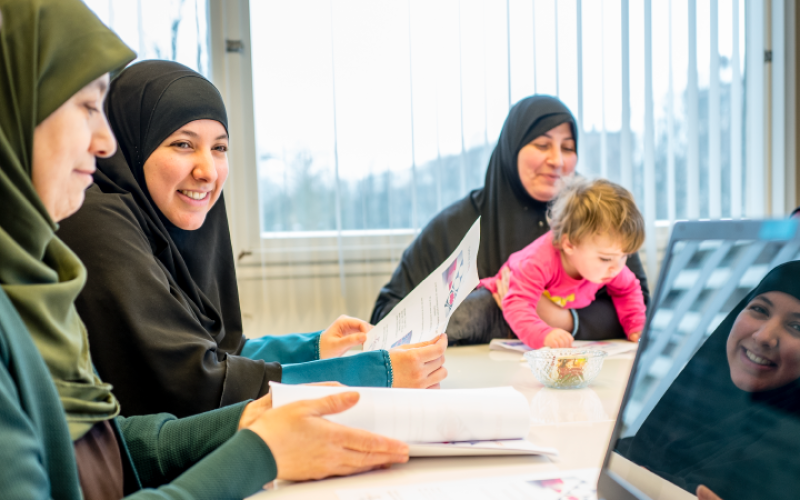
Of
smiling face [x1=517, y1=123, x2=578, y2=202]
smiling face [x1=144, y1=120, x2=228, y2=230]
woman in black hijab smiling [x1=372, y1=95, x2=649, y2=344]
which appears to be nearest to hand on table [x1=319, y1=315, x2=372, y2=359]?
smiling face [x1=144, y1=120, x2=228, y2=230]

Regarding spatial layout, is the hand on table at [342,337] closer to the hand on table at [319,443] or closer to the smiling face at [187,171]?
the smiling face at [187,171]

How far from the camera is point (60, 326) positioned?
1.89 ft

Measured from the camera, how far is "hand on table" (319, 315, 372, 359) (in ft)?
4.28

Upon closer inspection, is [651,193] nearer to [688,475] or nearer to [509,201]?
[509,201]

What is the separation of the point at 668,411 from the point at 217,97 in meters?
1.07

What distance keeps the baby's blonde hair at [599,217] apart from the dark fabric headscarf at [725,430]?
1.09 metres

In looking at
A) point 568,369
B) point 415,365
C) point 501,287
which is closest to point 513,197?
point 501,287

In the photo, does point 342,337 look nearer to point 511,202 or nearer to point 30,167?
point 30,167

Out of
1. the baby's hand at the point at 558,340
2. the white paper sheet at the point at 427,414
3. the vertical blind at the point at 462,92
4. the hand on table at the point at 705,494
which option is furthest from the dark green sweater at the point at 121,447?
the vertical blind at the point at 462,92

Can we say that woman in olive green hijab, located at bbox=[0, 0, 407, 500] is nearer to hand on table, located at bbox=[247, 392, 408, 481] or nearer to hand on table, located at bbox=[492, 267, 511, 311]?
hand on table, located at bbox=[247, 392, 408, 481]

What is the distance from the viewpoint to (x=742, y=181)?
2777 mm

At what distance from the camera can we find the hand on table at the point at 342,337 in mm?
1306

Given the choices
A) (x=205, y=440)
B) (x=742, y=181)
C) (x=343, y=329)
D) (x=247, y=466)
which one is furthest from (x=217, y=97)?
(x=742, y=181)

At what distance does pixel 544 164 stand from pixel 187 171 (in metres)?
1.21
